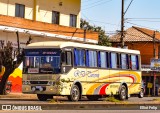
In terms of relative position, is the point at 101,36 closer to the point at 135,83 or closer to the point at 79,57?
the point at 135,83

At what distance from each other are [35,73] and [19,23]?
14467mm

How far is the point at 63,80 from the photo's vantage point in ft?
87.2

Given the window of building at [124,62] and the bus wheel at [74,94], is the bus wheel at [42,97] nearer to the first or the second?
the bus wheel at [74,94]

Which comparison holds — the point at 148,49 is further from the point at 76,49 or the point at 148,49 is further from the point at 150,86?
the point at 76,49

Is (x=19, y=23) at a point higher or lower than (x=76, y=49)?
higher

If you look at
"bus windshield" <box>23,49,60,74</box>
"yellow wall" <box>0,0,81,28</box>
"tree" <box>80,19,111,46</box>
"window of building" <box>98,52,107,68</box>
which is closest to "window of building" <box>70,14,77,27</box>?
"yellow wall" <box>0,0,81,28</box>

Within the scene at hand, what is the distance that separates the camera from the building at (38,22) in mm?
40500

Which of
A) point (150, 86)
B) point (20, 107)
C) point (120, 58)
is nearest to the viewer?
point (20, 107)

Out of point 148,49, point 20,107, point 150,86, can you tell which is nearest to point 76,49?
point 20,107

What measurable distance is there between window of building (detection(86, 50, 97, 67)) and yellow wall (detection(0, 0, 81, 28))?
14131 millimetres

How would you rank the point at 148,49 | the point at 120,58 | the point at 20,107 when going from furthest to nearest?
the point at 148,49
the point at 120,58
the point at 20,107

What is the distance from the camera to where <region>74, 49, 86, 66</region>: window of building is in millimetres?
27531

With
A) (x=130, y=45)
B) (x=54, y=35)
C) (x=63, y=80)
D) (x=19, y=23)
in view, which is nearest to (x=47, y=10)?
(x=54, y=35)

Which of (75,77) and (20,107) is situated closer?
(20,107)
